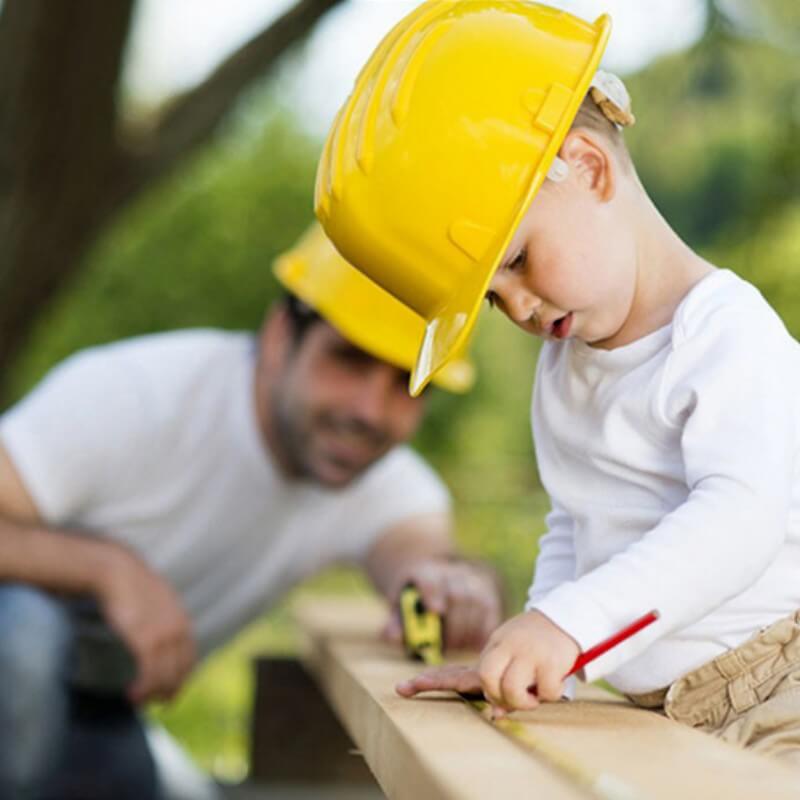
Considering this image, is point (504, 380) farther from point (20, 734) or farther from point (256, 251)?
point (20, 734)

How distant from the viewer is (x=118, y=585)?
298 cm

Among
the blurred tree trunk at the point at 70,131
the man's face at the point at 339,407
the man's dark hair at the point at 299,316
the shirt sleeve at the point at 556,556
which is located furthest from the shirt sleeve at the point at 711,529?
the blurred tree trunk at the point at 70,131

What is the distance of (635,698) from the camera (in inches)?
65.3

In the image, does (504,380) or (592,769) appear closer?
(592,769)

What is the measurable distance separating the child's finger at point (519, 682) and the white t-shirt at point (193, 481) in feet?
6.59

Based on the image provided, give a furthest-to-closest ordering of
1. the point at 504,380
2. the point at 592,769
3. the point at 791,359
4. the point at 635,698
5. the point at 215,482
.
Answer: the point at 504,380 → the point at 215,482 → the point at 635,698 → the point at 791,359 → the point at 592,769

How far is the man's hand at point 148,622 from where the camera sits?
294cm

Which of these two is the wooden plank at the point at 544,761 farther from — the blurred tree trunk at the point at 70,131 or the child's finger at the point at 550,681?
the blurred tree trunk at the point at 70,131

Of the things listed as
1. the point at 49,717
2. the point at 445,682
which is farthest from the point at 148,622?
the point at 445,682

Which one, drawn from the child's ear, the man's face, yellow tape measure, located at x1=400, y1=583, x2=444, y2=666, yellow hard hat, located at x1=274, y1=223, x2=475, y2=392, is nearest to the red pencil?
the child's ear

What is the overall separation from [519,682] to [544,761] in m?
0.24

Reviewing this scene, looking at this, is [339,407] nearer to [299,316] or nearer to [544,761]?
[299,316]

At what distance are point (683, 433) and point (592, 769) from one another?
0.47m

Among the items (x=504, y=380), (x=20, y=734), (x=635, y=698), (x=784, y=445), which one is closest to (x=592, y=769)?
(x=784, y=445)
